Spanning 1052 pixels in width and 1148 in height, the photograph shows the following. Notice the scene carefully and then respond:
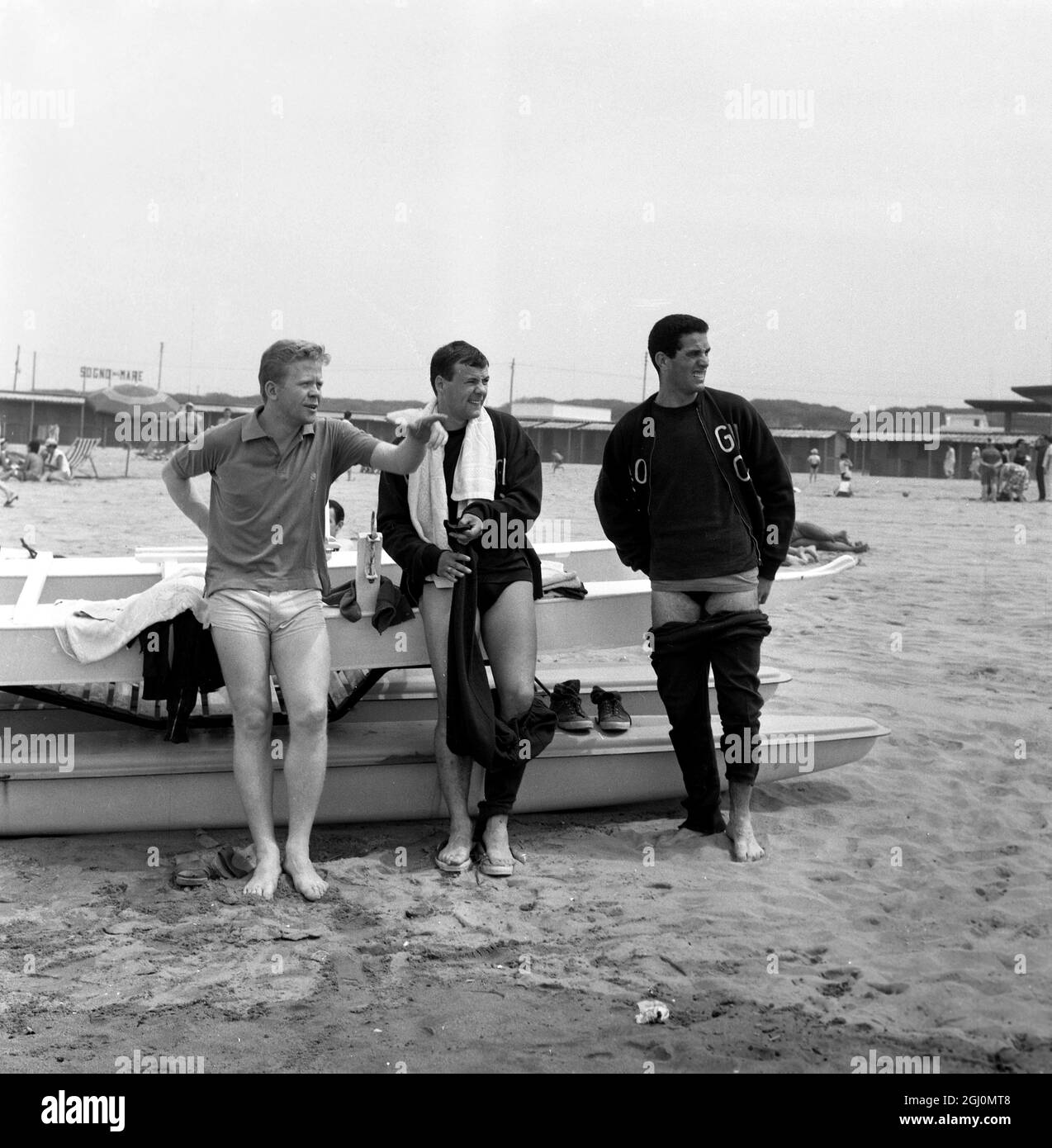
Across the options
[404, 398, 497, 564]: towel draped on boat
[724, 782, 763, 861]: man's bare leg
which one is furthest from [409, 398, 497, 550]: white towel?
[724, 782, 763, 861]: man's bare leg

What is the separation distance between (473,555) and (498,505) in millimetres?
196

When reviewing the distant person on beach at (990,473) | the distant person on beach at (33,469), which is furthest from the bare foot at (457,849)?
the distant person on beach at (990,473)

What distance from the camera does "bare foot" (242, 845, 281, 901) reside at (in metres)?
3.84

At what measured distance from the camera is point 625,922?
3695 mm

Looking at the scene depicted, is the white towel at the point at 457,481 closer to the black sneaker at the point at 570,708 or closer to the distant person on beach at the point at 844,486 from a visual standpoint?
the black sneaker at the point at 570,708

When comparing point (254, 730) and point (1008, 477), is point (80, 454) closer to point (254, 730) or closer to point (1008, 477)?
point (1008, 477)

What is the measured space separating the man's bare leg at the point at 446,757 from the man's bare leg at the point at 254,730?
0.57 meters

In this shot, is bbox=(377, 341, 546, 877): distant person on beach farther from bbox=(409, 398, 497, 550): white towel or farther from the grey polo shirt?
the grey polo shirt

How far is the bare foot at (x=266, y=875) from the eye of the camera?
3836mm

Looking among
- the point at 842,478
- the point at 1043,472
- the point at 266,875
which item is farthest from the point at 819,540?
→ the point at 842,478

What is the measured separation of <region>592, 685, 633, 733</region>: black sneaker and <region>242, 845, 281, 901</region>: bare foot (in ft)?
4.86
